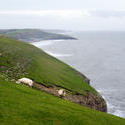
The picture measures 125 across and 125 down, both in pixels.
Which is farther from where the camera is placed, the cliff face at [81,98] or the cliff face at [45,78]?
the cliff face at [45,78]

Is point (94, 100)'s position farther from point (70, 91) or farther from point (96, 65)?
point (96, 65)

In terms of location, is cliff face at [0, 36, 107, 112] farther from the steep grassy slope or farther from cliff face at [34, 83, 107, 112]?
the steep grassy slope

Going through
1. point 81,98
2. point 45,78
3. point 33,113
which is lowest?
point 33,113

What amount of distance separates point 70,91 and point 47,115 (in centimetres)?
2993

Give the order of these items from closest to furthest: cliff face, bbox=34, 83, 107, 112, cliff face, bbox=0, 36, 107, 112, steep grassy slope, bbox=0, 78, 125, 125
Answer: steep grassy slope, bbox=0, 78, 125, 125
cliff face, bbox=34, 83, 107, 112
cliff face, bbox=0, 36, 107, 112

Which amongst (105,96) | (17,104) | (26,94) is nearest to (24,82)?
(26,94)

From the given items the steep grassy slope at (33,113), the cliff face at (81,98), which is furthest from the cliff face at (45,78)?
the steep grassy slope at (33,113)

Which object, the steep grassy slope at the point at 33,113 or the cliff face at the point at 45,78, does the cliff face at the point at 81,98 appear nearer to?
the cliff face at the point at 45,78

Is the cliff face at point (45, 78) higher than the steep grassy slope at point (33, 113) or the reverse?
higher

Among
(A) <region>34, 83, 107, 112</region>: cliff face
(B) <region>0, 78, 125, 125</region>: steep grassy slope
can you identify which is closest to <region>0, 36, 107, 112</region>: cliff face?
(A) <region>34, 83, 107, 112</region>: cliff face

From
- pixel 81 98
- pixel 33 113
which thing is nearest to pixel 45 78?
pixel 81 98

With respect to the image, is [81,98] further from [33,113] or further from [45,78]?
[33,113]

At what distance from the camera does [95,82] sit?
289 ft

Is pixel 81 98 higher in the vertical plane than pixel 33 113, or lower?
higher
